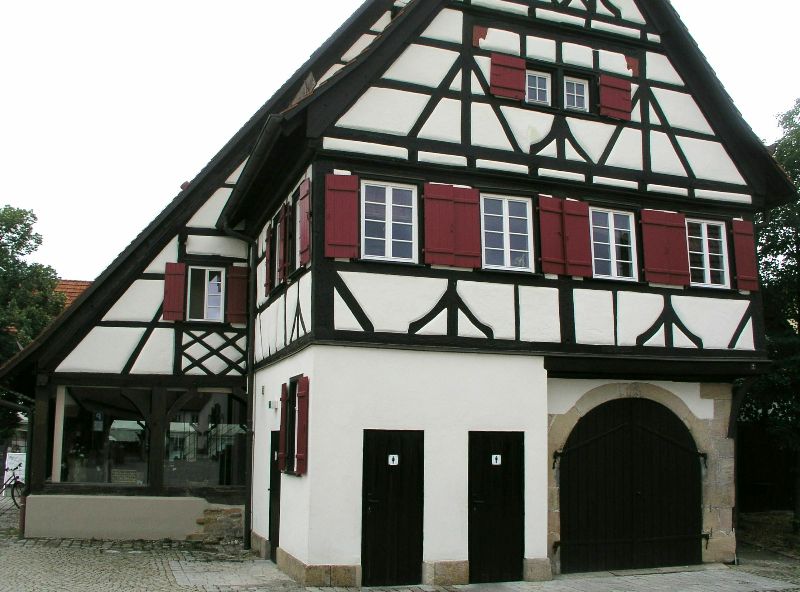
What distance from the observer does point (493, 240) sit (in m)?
12.8

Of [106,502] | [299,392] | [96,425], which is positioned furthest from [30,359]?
[299,392]

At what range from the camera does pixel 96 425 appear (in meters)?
16.4

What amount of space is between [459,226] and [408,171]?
103 cm

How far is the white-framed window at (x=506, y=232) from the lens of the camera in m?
12.7

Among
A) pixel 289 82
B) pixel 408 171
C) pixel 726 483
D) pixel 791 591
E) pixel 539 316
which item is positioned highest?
pixel 289 82

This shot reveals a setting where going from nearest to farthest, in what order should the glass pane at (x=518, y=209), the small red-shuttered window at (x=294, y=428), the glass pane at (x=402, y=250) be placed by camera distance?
1. the small red-shuttered window at (x=294, y=428)
2. the glass pane at (x=402, y=250)
3. the glass pane at (x=518, y=209)

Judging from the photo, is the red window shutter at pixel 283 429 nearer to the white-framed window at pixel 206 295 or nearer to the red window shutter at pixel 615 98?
the white-framed window at pixel 206 295

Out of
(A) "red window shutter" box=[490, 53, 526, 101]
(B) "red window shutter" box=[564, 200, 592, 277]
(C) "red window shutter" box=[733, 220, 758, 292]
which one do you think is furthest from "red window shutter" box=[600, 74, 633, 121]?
(C) "red window shutter" box=[733, 220, 758, 292]

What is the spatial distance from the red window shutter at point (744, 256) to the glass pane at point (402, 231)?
554cm

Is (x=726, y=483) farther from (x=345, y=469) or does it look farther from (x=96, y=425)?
(x=96, y=425)

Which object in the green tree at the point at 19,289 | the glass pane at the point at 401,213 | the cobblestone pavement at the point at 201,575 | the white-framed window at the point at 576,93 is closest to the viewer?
the cobblestone pavement at the point at 201,575

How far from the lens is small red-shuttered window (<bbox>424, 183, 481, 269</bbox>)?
1217 cm

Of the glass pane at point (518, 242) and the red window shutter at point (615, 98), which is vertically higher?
the red window shutter at point (615, 98)

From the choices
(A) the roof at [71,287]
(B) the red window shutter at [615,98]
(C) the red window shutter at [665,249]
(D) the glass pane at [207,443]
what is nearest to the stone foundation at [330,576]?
(D) the glass pane at [207,443]
